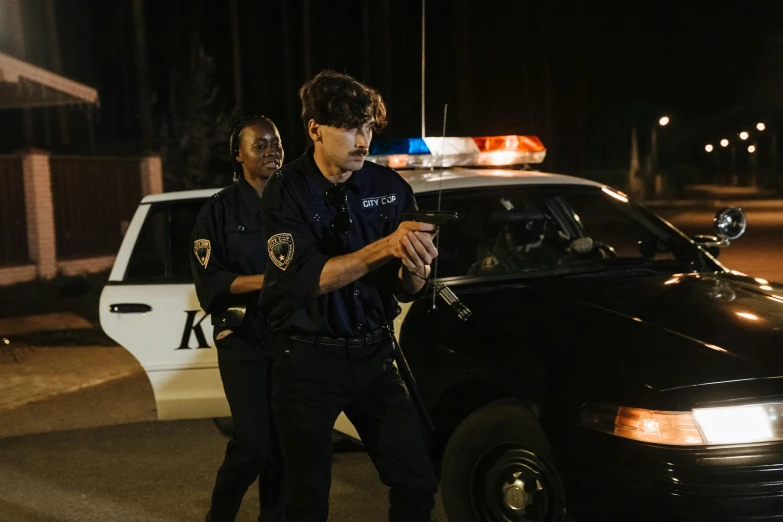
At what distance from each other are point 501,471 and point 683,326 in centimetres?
77

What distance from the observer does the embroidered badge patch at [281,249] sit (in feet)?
8.31

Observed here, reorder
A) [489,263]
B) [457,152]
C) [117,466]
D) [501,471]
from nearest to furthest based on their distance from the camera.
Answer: [501,471]
[489,263]
[117,466]
[457,152]

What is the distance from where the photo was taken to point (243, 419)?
324 cm

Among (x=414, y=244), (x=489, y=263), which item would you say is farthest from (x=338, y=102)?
(x=489, y=263)

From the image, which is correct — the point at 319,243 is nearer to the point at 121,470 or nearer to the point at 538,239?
the point at 538,239

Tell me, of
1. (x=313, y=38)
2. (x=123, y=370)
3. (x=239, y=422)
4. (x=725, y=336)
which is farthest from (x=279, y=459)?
(x=313, y=38)

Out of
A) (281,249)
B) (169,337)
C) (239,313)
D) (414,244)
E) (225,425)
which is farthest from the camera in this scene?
(225,425)

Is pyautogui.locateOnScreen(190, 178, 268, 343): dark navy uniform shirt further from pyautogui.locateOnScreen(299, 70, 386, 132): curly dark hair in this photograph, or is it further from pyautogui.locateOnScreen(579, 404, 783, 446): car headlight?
pyautogui.locateOnScreen(579, 404, 783, 446): car headlight

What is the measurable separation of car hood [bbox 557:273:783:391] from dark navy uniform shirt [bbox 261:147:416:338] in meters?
0.80

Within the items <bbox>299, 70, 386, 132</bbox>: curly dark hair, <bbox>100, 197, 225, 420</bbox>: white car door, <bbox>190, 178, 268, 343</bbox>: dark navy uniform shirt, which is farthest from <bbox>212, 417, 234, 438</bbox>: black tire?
<bbox>299, 70, 386, 132</bbox>: curly dark hair

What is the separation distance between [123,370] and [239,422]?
14.8 feet

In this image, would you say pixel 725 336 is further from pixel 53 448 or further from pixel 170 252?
pixel 53 448

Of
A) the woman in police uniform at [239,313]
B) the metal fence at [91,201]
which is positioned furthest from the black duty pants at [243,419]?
the metal fence at [91,201]

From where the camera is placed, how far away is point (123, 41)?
24.4 m
